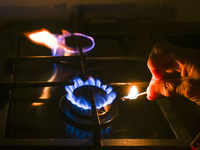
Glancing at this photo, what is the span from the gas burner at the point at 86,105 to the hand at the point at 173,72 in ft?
0.41

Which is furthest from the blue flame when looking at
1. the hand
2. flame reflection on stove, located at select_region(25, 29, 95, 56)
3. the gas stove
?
flame reflection on stove, located at select_region(25, 29, 95, 56)

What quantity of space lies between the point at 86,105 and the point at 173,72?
14.6 inches

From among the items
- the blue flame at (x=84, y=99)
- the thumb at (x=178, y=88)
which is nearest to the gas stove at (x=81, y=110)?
the blue flame at (x=84, y=99)

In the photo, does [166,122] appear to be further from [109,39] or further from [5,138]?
[109,39]

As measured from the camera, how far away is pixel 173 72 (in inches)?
33.8

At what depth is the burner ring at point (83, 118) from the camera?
649mm

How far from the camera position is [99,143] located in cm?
56

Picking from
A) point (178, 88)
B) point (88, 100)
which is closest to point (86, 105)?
point (88, 100)

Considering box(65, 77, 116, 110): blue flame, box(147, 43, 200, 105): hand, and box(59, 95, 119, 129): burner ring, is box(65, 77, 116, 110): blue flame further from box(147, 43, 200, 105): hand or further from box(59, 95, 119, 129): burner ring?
box(147, 43, 200, 105): hand

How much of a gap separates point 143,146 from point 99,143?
116mm

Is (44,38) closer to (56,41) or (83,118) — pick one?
(56,41)

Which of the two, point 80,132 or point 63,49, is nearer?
point 80,132

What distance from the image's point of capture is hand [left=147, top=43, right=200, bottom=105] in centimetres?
59

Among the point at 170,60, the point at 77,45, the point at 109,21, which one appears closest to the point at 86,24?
the point at 109,21
